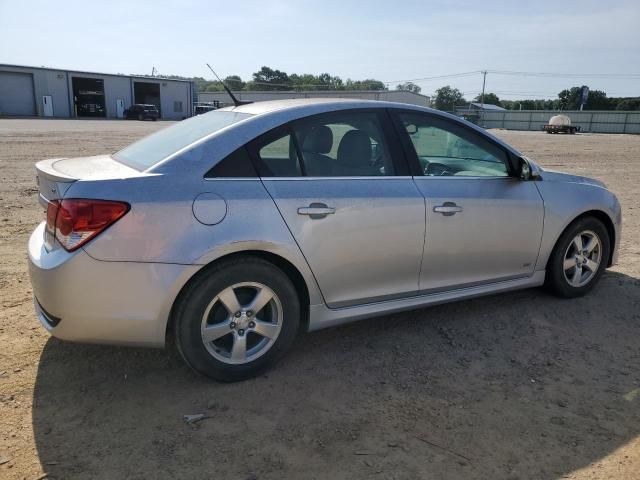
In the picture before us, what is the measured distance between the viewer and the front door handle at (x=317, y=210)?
325 centimetres

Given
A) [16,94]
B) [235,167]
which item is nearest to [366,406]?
[235,167]

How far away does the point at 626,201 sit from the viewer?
9695mm

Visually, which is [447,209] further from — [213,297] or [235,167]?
[213,297]

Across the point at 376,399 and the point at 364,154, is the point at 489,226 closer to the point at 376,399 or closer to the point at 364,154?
the point at 364,154

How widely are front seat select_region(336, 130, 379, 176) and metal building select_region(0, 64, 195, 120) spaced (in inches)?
2216

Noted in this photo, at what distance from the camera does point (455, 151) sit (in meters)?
4.20

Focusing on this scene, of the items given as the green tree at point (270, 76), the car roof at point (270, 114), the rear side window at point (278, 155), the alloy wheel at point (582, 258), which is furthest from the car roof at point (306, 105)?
the green tree at point (270, 76)

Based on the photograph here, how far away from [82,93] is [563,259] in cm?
6093

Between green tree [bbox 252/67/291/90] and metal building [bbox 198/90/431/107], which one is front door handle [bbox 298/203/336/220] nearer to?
metal building [bbox 198/90/431/107]

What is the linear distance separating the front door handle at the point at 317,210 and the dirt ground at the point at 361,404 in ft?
3.37

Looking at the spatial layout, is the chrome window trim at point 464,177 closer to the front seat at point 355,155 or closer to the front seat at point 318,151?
the front seat at point 355,155

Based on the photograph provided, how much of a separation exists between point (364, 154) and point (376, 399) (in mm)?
1631

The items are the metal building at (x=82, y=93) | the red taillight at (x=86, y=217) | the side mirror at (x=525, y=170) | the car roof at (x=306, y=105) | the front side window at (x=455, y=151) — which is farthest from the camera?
the metal building at (x=82, y=93)

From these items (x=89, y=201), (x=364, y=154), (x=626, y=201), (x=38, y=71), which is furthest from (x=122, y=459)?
(x=38, y=71)
